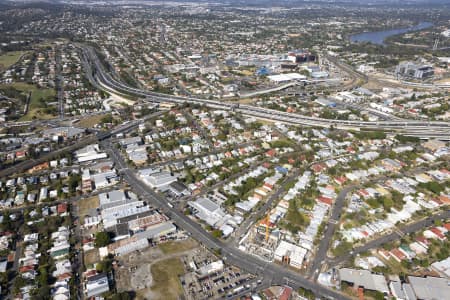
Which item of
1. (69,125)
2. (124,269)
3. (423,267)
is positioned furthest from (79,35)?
(423,267)

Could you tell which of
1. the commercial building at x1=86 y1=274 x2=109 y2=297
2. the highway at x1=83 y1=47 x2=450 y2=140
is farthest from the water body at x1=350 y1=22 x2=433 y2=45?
the commercial building at x1=86 y1=274 x2=109 y2=297

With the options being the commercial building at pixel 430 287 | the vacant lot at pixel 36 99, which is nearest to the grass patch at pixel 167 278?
the commercial building at pixel 430 287

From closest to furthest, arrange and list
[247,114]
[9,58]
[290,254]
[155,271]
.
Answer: [155,271] → [290,254] → [247,114] → [9,58]

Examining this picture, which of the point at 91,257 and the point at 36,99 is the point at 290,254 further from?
the point at 36,99

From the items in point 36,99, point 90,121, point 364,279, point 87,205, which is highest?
point 36,99

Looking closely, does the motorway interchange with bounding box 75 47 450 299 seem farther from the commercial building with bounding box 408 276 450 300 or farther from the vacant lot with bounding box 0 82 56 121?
the vacant lot with bounding box 0 82 56 121

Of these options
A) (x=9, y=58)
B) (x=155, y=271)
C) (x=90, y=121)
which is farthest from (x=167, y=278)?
(x=9, y=58)
